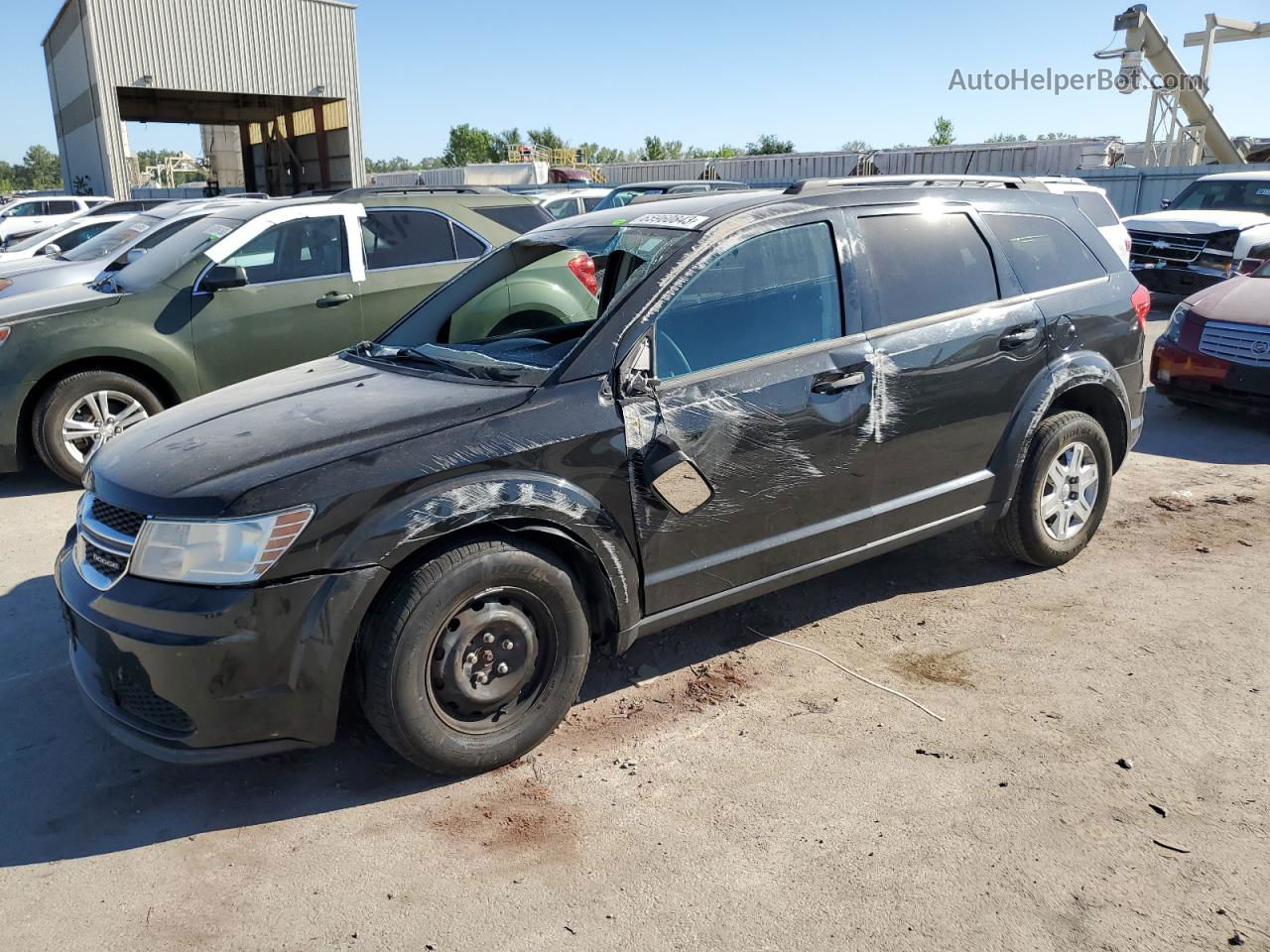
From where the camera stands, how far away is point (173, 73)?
99.7ft

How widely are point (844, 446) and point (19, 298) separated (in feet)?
19.1

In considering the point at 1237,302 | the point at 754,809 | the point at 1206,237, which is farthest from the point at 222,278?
the point at 1206,237

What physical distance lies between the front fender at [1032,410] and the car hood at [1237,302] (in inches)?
150

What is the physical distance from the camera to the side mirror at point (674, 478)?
11.1 ft

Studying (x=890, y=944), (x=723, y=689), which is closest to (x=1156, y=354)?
(x=723, y=689)

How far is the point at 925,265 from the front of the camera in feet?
13.8

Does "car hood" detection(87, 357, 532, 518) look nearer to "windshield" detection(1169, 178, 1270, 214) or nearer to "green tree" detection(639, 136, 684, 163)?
"windshield" detection(1169, 178, 1270, 214)

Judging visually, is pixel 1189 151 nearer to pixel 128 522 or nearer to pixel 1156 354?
pixel 1156 354

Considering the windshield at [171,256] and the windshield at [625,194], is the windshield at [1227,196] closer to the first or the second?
the windshield at [625,194]

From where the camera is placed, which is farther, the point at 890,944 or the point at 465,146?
the point at 465,146

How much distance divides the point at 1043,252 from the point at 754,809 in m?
3.09

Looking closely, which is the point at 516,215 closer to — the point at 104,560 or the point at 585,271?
the point at 585,271

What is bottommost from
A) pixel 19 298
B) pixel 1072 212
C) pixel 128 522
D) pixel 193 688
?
pixel 193 688

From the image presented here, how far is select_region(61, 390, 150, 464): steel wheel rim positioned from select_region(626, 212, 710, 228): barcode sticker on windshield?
4.11m
